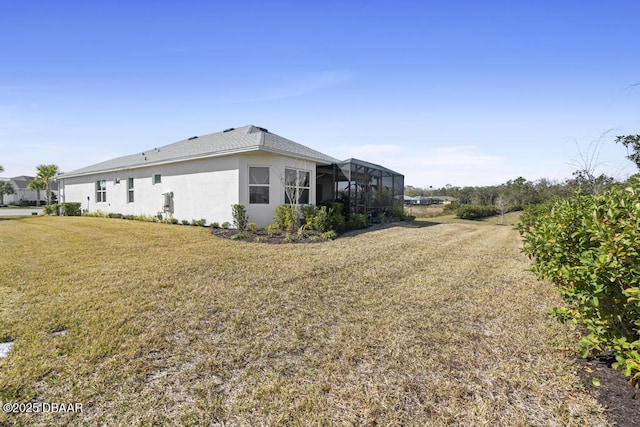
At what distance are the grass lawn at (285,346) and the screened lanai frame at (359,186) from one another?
9.02 meters

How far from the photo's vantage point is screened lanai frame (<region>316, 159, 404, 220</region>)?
14750mm

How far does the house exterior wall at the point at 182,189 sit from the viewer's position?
1191cm

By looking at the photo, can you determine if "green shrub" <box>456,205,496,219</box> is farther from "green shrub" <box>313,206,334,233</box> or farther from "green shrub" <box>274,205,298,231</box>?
"green shrub" <box>274,205,298,231</box>

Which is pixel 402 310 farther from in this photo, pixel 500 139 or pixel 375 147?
pixel 375 147

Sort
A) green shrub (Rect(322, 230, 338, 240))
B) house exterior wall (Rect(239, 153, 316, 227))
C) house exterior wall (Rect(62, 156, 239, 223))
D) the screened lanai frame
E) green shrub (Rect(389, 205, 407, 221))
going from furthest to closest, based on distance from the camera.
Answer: green shrub (Rect(389, 205, 407, 221)) → the screened lanai frame → house exterior wall (Rect(62, 156, 239, 223)) → house exterior wall (Rect(239, 153, 316, 227)) → green shrub (Rect(322, 230, 338, 240))

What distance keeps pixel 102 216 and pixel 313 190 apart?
46.1ft

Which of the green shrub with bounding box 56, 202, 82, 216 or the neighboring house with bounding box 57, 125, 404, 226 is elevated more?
the neighboring house with bounding box 57, 125, 404, 226

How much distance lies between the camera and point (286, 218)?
1145cm

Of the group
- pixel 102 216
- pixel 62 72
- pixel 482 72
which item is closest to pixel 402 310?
pixel 482 72

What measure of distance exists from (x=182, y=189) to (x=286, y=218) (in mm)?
5694

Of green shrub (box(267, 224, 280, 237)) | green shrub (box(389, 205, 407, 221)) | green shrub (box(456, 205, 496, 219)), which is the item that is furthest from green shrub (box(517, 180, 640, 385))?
green shrub (box(456, 205, 496, 219))

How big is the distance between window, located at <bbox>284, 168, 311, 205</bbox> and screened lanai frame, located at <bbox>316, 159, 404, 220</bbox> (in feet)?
7.67

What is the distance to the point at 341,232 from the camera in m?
11.8

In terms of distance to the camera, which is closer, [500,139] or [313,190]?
[500,139]
